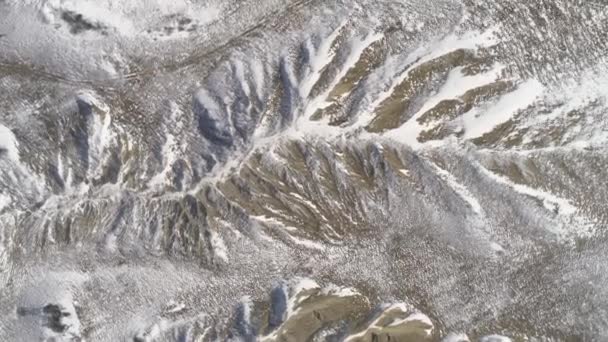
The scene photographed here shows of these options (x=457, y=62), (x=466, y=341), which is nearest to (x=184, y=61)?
(x=457, y=62)

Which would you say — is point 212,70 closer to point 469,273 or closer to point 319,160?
point 319,160

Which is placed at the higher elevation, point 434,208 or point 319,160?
point 319,160

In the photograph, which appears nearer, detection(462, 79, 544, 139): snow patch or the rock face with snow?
the rock face with snow

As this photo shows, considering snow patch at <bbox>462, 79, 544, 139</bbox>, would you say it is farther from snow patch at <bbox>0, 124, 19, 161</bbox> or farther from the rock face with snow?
snow patch at <bbox>0, 124, 19, 161</bbox>

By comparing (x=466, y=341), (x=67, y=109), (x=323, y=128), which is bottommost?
(x=466, y=341)

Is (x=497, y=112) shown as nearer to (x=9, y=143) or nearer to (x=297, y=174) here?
(x=297, y=174)

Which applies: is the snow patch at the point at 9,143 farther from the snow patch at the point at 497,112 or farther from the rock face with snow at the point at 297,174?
the snow patch at the point at 497,112

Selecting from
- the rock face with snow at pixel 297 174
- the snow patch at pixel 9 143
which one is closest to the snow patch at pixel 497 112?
the rock face with snow at pixel 297 174

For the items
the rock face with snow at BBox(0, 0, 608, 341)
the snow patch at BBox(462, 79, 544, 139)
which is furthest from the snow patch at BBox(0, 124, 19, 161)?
the snow patch at BBox(462, 79, 544, 139)
